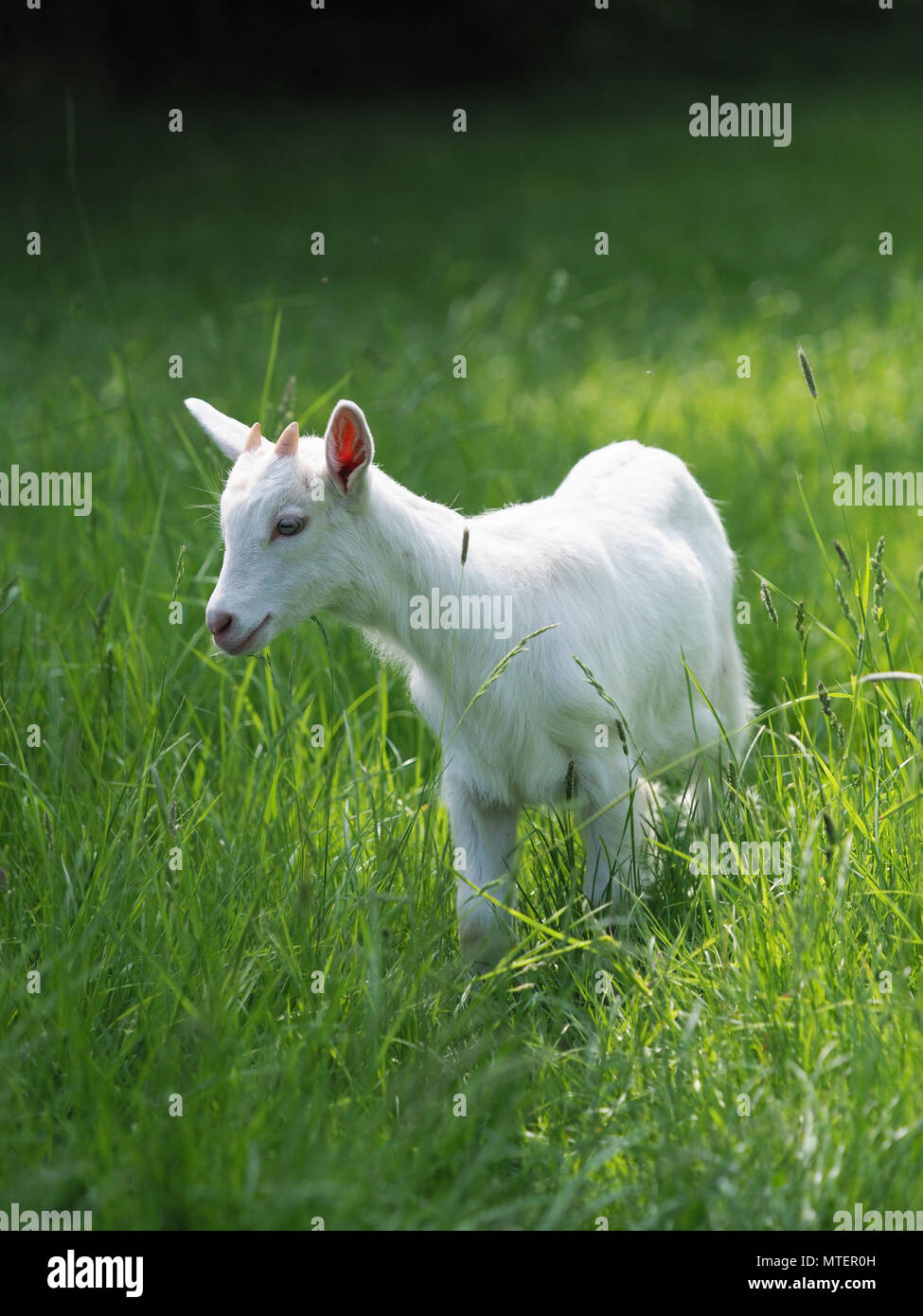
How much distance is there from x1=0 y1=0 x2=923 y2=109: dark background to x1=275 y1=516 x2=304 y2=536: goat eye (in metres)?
15.8

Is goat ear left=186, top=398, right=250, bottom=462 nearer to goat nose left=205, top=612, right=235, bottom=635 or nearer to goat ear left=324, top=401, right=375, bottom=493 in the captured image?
goat ear left=324, top=401, right=375, bottom=493

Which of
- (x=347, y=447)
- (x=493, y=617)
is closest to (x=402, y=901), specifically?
(x=493, y=617)

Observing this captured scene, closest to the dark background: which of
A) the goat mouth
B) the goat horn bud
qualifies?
the goat horn bud

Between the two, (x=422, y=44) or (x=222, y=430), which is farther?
(x=422, y=44)

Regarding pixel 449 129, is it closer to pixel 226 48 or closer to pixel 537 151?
pixel 537 151

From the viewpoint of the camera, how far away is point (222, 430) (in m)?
3.26

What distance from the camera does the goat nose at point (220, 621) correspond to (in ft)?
9.43

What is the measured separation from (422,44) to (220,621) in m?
21.1

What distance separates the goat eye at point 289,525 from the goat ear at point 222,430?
314 mm

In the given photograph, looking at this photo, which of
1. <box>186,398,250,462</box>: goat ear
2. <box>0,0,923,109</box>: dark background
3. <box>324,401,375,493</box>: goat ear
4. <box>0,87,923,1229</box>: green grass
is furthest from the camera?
<box>0,0,923,109</box>: dark background

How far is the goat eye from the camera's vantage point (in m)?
2.94

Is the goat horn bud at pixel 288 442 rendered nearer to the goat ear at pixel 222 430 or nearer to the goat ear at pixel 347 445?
the goat ear at pixel 347 445

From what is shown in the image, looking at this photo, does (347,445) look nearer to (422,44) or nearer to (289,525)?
(289,525)

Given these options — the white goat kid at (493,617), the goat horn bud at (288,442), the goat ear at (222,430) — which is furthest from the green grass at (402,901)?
the goat horn bud at (288,442)
